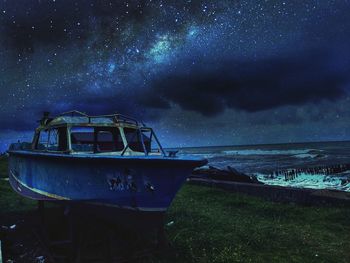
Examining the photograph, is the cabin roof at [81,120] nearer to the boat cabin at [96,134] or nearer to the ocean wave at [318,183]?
the boat cabin at [96,134]

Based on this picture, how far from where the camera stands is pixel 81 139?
938cm

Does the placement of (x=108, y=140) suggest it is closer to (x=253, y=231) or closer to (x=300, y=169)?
(x=253, y=231)

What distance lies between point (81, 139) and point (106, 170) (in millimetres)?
3125

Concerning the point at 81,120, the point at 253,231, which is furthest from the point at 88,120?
the point at 253,231

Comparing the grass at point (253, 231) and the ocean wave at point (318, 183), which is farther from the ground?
the grass at point (253, 231)

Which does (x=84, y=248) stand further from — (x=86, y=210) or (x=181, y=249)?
(x=181, y=249)

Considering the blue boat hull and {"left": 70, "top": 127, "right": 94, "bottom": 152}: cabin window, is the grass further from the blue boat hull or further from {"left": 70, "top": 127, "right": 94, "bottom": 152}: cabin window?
{"left": 70, "top": 127, "right": 94, "bottom": 152}: cabin window

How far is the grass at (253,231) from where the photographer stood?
6664 mm

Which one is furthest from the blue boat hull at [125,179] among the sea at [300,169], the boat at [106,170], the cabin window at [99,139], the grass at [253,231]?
the sea at [300,169]

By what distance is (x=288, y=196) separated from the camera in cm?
1158

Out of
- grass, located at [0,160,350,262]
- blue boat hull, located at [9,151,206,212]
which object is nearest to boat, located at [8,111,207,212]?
blue boat hull, located at [9,151,206,212]

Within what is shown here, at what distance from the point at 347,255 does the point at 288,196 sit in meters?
5.10

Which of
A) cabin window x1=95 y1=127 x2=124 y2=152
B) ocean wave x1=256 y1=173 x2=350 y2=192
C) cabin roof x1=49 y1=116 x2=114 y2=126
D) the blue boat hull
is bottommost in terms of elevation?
ocean wave x1=256 y1=173 x2=350 y2=192

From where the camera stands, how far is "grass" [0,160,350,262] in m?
6.66
